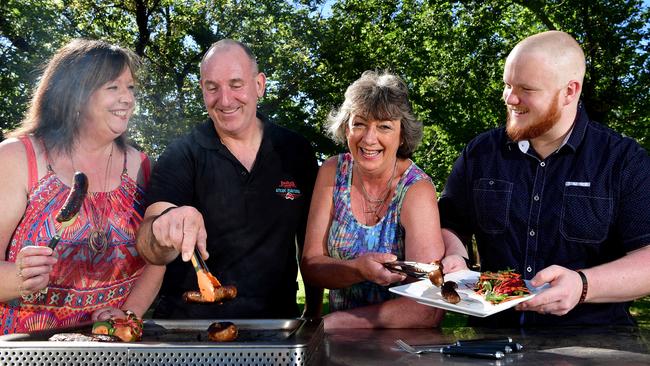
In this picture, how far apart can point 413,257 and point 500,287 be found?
24.8 inches

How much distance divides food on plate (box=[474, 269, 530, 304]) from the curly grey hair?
96 cm

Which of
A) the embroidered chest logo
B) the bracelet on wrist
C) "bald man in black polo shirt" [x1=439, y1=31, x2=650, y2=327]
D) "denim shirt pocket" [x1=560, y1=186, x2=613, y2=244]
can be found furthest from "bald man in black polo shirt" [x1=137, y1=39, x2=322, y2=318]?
the bracelet on wrist

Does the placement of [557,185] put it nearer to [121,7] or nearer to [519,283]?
[519,283]

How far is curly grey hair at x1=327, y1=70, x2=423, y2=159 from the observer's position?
334 cm

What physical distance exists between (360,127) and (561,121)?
1.03m

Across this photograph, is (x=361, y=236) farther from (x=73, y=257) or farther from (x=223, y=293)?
(x=73, y=257)

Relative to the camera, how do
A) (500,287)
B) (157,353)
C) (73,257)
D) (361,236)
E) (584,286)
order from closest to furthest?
(157,353) < (500,287) < (584,286) < (73,257) < (361,236)

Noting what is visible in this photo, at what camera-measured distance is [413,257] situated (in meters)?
3.24

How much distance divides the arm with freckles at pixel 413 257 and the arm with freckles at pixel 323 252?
185 mm

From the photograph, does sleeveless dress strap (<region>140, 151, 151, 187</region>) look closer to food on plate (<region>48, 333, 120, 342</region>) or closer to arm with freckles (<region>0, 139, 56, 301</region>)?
arm with freckles (<region>0, 139, 56, 301</region>)

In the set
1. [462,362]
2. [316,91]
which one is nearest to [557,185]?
[462,362]

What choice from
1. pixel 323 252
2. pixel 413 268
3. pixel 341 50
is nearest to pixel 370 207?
pixel 323 252

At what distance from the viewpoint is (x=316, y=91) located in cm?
1469

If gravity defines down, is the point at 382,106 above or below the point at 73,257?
above
